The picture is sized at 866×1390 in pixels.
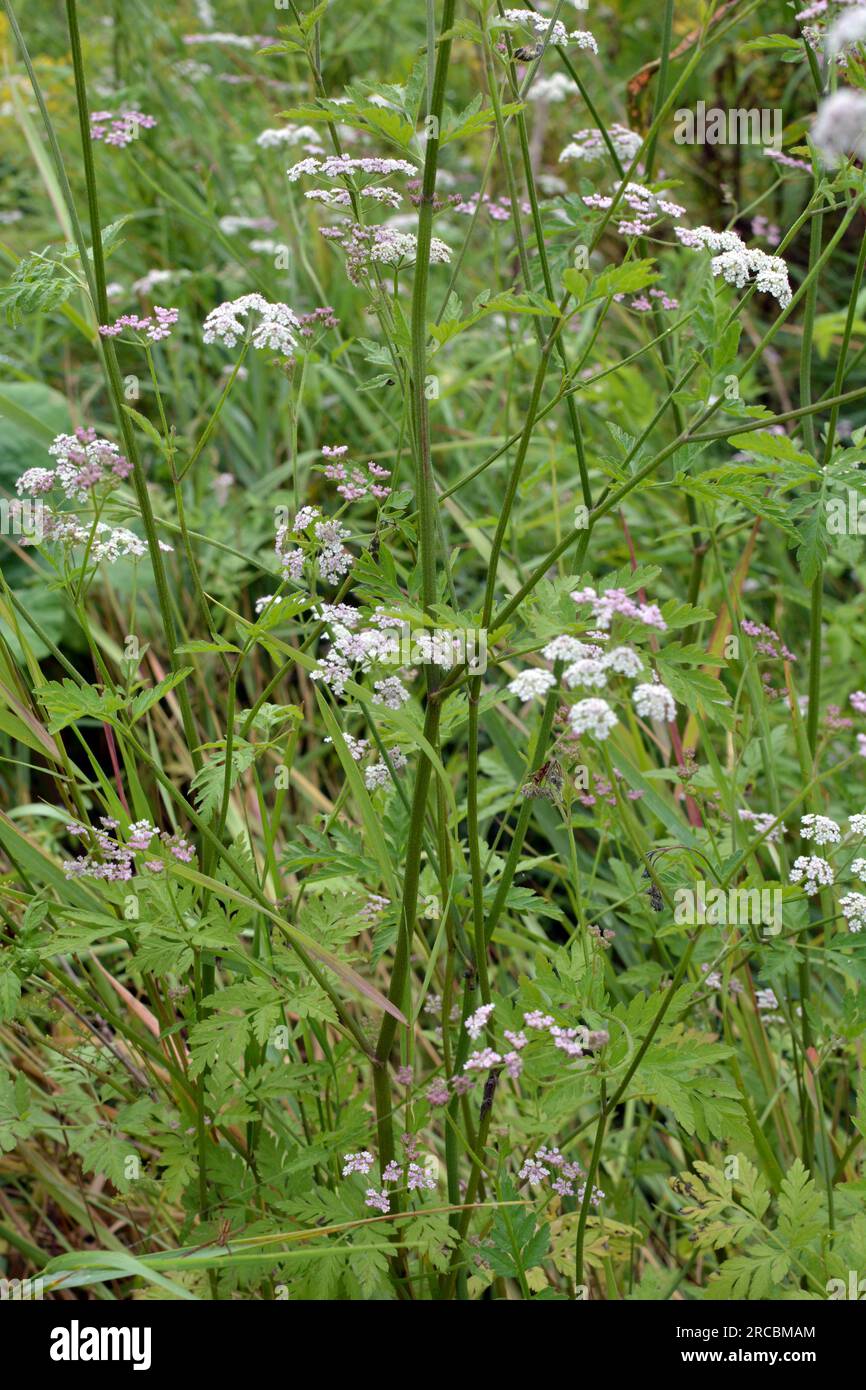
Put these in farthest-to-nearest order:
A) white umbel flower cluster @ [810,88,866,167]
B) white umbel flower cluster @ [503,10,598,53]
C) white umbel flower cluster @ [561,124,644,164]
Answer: white umbel flower cluster @ [561,124,644,164] → white umbel flower cluster @ [503,10,598,53] → white umbel flower cluster @ [810,88,866,167]

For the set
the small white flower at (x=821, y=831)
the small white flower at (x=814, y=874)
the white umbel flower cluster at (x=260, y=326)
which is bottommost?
the small white flower at (x=814, y=874)

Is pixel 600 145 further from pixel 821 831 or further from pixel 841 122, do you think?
pixel 841 122

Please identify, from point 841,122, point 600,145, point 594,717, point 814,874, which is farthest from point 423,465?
point 600,145

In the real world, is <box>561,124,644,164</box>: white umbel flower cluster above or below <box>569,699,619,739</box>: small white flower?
above

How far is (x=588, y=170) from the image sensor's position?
518 centimetres

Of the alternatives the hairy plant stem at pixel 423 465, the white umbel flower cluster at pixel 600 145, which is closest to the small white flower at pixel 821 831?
the hairy plant stem at pixel 423 465

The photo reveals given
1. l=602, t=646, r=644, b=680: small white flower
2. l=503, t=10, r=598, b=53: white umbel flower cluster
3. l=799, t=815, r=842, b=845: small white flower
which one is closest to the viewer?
l=602, t=646, r=644, b=680: small white flower

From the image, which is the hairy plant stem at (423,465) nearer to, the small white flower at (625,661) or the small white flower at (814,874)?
the small white flower at (625,661)

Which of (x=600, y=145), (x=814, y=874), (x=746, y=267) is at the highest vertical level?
(x=600, y=145)

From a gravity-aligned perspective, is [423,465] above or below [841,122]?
below

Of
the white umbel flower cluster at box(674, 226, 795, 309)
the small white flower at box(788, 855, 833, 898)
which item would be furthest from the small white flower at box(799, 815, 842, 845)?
the white umbel flower cluster at box(674, 226, 795, 309)

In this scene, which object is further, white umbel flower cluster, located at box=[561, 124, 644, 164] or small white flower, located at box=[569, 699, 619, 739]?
white umbel flower cluster, located at box=[561, 124, 644, 164]

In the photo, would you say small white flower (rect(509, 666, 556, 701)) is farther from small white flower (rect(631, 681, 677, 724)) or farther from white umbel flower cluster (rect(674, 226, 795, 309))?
white umbel flower cluster (rect(674, 226, 795, 309))
